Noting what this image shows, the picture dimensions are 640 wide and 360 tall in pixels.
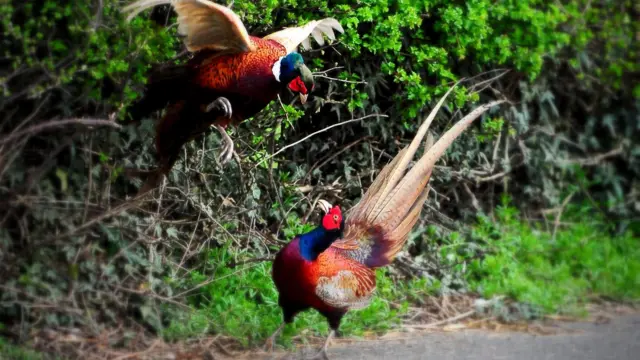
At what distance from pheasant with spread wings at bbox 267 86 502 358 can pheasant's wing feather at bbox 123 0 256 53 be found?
110 cm

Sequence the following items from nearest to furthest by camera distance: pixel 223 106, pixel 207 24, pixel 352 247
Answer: pixel 207 24 < pixel 223 106 < pixel 352 247

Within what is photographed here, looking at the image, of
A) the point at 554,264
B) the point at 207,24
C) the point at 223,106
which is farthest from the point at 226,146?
the point at 554,264

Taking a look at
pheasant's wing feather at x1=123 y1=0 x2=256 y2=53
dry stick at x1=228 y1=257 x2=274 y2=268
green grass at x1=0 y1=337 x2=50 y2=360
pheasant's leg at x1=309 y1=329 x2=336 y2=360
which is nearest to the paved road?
pheasant's leg at x1=309 y1=329 x2=336 y2=360

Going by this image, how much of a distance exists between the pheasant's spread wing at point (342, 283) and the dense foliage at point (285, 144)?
80 cm

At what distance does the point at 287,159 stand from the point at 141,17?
205cm

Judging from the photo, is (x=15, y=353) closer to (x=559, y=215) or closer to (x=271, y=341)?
(x=271, y=341)

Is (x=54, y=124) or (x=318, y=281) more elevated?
(x=54, y=124)

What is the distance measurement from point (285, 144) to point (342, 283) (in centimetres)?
167

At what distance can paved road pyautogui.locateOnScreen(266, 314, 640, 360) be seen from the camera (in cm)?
554

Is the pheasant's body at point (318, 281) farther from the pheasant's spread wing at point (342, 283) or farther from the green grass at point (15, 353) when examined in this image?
the green grass at point (15, 353)

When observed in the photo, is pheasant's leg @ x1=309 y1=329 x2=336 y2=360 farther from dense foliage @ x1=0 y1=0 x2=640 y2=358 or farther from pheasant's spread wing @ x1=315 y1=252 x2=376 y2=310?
dense foliage @ x1=0 y1=0 x2=640 y2=358

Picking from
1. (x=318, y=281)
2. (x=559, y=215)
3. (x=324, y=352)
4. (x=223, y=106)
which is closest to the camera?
(x=223, y=106)

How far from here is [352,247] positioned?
5.51 meters

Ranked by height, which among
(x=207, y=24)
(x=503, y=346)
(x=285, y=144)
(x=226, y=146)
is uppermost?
(x=207, y=24)
